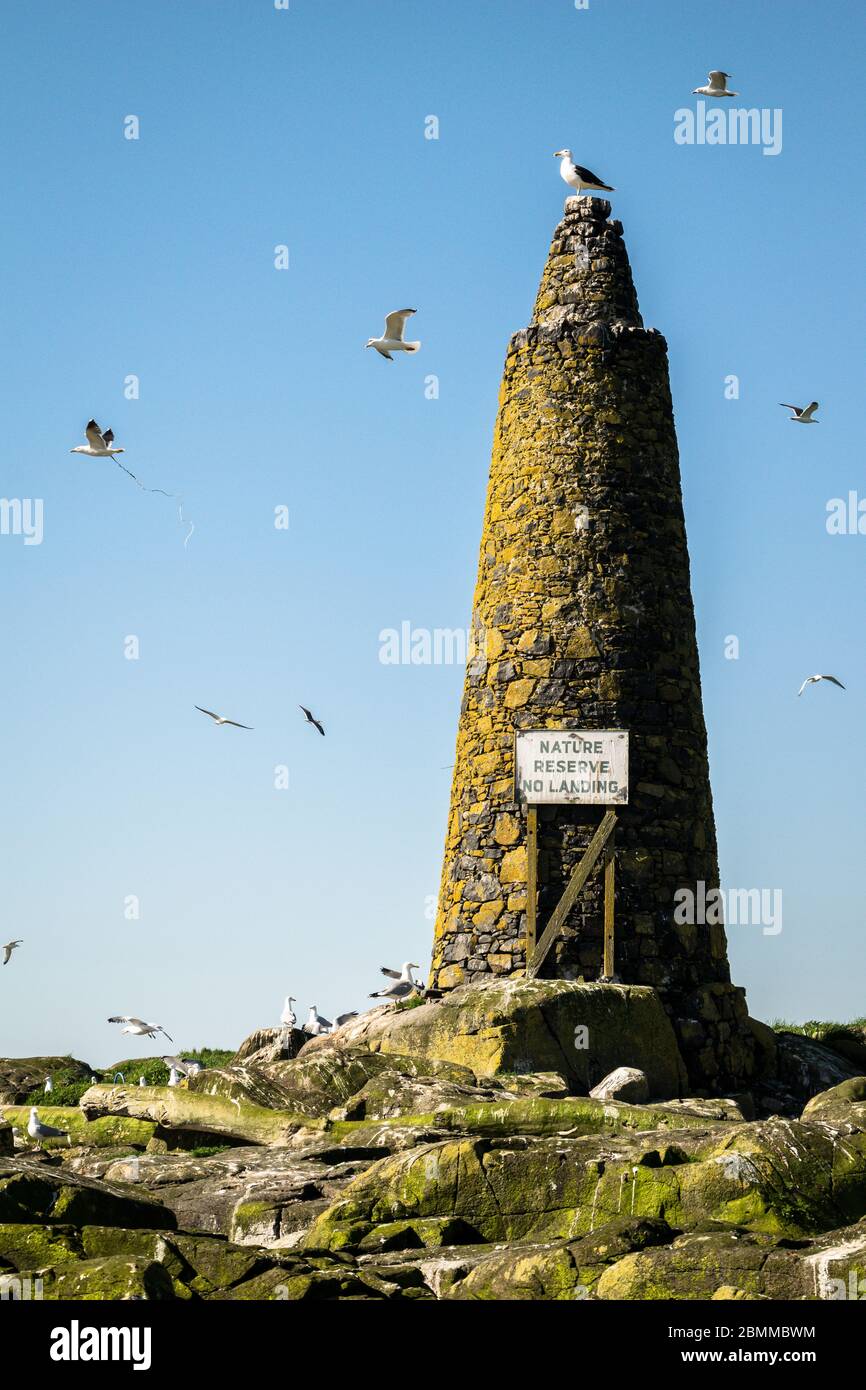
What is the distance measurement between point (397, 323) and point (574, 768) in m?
5.62

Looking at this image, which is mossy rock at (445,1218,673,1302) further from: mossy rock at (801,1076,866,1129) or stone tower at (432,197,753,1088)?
stone tower at (432,197,753,1088)

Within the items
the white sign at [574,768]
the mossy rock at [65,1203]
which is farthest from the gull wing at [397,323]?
the mossy rock at [65,1203]

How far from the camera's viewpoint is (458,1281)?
487 inches

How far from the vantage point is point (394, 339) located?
22.8 meters

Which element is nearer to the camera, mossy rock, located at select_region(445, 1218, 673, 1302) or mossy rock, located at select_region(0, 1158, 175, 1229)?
mossy rock, located at select_region(445, 1218, 673, 1302)

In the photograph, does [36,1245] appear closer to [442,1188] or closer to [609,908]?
[442,1188]

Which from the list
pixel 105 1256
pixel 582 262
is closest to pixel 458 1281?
pixel 105 1256

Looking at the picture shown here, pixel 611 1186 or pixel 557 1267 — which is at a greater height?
pixel 611 1186

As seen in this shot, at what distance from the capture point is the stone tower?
22.8 m

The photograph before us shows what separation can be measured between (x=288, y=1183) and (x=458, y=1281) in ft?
12.2

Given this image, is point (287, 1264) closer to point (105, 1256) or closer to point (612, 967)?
point (105, 1256)

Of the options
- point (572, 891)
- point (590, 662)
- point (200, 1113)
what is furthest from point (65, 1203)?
point (590, 662)

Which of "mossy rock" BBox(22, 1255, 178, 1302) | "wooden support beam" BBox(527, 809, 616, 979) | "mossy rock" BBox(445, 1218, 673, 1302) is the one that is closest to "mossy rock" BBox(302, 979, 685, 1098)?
"wooden support beam" BBox(527, 809, 616, 979)

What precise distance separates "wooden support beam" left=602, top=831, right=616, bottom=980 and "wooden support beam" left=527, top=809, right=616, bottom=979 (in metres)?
0.15
